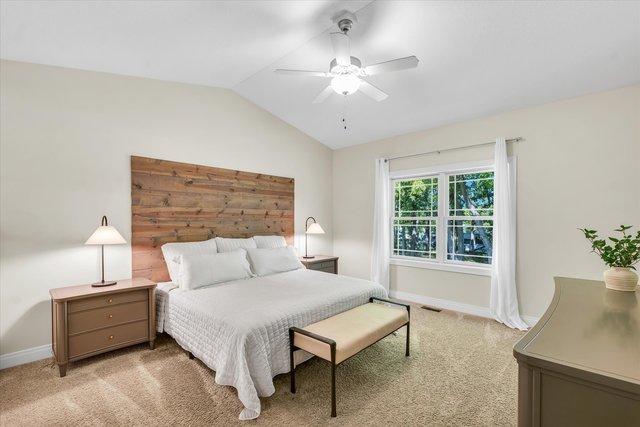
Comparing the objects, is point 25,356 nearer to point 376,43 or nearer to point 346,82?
point 346,82

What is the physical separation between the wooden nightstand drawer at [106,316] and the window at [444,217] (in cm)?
346

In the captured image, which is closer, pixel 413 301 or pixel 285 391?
pixel 285 391

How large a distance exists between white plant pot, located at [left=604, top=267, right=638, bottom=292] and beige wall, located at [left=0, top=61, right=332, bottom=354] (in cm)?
398

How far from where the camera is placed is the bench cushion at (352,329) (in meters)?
2.09

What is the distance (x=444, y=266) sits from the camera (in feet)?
13.8

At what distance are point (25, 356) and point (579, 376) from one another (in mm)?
3863

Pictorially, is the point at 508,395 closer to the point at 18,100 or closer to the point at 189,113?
the point at 189,113

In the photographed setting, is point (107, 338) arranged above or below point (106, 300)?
below

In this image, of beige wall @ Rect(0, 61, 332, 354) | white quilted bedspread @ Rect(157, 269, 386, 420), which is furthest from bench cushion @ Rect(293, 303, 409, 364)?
beige wall @ Rect(0, 61, 332, 354)

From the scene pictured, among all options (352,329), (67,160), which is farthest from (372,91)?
(67,160)

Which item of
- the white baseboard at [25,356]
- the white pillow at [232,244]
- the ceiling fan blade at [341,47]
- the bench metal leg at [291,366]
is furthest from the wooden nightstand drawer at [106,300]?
the ceiling fan blade at [341,47]

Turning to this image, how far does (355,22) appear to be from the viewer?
8.06 ft

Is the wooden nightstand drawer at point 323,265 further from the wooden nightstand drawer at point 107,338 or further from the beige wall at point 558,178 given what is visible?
the wooden nightstand drawer at point 107,338

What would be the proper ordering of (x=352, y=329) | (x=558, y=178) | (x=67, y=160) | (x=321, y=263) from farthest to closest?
(x=321, y=263) → (x=558, y=178) → (x=67, y=160) → (x=352, y=329)
